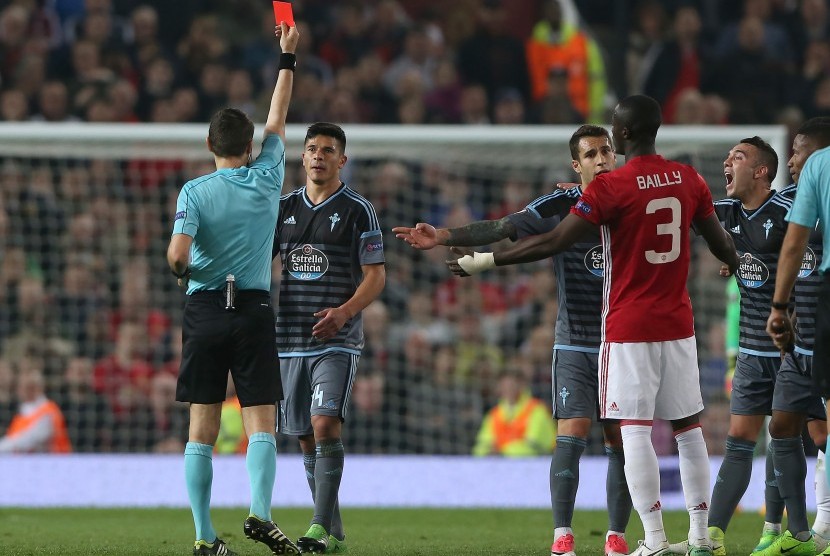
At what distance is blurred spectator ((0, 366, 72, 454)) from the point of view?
12195 mm

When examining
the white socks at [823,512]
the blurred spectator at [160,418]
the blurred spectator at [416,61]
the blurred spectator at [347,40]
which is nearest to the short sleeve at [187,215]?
the white socks at [823,512]

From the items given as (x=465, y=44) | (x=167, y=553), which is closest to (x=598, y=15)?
(x=465, y=44)

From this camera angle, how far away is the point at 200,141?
1165cm

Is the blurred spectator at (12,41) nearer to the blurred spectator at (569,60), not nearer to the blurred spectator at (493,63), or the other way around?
the blurred spectator at (493,63)

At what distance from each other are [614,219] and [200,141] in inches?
243

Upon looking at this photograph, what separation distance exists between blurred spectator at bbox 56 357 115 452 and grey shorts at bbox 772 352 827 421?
293 inches

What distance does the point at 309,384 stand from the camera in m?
7.63

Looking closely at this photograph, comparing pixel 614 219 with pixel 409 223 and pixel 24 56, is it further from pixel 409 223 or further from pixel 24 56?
pixel 24 56

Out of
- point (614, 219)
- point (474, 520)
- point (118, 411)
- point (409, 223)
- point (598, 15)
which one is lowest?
point (474, 520)

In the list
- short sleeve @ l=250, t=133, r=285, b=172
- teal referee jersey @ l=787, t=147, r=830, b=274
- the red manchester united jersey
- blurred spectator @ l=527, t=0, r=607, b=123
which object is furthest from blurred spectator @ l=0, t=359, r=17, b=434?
teal referee jersey @ l=787, t=147, r=830, b=274

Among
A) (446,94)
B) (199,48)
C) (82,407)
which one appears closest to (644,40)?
(446,94)

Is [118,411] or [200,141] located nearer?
[200,141]

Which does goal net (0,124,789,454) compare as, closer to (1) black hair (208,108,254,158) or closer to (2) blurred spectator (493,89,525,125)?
(2) blurred spectator (493,89,525,125)

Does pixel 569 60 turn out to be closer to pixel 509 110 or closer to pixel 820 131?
pixel 509 110
